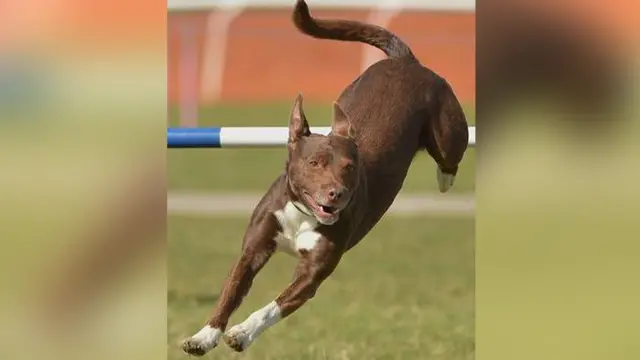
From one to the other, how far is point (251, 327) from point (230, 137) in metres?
0.47

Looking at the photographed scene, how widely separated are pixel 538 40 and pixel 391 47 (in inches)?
13.3

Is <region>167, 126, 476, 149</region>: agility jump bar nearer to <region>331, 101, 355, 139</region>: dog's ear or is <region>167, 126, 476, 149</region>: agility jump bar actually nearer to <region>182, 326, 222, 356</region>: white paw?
<region>331, 101, 355, 139</region>: dog's ear

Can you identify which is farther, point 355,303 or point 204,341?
point 355,303

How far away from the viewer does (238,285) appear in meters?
2.58

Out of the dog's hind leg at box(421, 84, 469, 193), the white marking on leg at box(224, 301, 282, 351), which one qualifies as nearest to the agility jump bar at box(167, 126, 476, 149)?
the dog's hind leg at box(421, 84, 469, 193)

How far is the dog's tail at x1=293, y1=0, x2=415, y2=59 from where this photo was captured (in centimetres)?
267

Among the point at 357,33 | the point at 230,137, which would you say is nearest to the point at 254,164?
the point at 230,137

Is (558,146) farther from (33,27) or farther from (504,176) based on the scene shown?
(33,27)

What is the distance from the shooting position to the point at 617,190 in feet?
8.75

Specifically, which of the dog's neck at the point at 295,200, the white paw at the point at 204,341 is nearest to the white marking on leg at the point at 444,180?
the dog's neck at the point at 295,200

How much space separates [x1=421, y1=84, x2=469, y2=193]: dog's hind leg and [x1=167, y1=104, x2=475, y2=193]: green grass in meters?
0.02

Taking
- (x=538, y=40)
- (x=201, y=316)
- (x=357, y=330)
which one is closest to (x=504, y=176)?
(x=538, y=40)

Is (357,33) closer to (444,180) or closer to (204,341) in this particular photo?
(444,180)

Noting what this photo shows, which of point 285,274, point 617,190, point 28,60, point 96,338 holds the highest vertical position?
point 28,60
